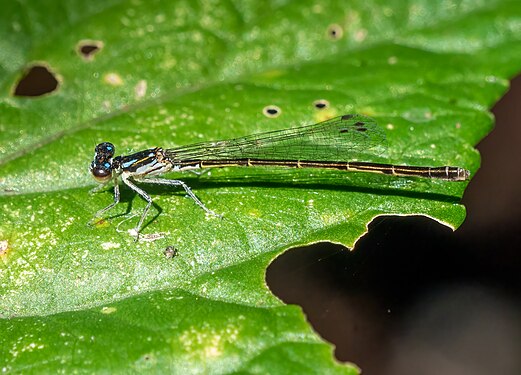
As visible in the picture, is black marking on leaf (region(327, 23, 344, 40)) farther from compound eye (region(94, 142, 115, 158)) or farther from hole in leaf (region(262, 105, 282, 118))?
compound eye (region(94, 142, 115, 158))

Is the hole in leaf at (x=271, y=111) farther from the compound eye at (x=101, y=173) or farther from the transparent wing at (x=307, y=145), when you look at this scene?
the compound eye at (x=101, y=173)

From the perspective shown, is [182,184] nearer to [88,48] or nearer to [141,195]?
[141,195]

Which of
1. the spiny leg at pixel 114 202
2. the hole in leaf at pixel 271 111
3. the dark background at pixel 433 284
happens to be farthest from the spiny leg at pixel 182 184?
the hole in leaf at pixel 271 111

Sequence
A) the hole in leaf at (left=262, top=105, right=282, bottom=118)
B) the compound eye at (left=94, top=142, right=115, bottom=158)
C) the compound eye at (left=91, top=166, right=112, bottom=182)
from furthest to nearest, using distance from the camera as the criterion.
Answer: the hole in leaf at (left=262, top=105, right=282, bottom=118), the compound eye at (left=94, top=142, right=115, bottom=158), the compound eye at (left=91, top=166, right=112, bottom=182)

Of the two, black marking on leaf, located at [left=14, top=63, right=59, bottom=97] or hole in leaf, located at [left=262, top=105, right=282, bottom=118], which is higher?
black marking on leaf, located at [left=14, top=63, right=59, bottom=97]

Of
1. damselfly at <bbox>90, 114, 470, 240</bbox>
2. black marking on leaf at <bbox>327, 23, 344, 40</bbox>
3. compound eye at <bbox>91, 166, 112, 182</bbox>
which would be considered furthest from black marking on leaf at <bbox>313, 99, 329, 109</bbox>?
compound eye at <bbox>91, 166, 112, 182</bbox>
